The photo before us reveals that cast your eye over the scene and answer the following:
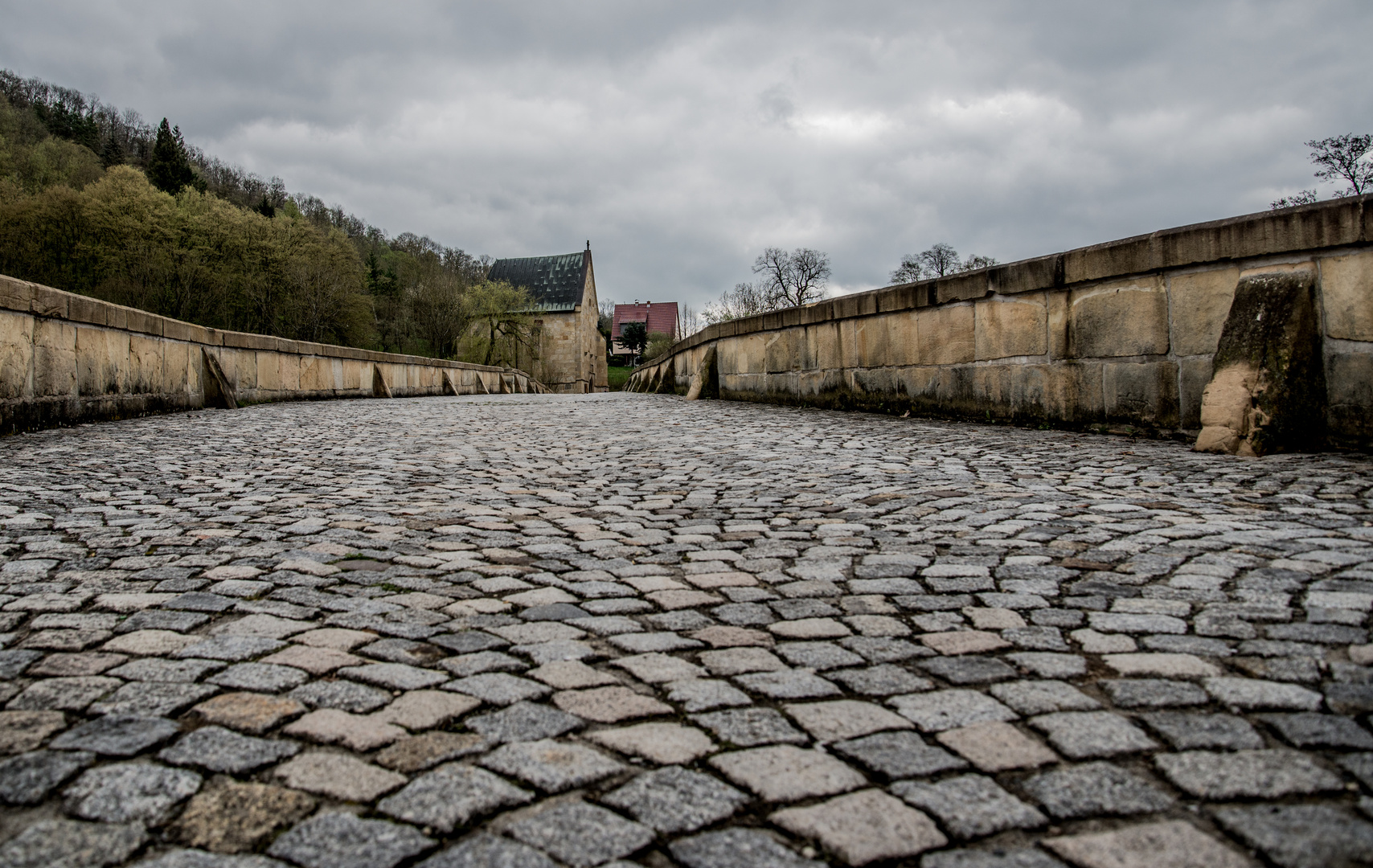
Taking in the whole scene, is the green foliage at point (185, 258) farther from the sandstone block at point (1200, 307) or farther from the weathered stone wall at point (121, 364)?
the sandstone block at point (1200, 307)

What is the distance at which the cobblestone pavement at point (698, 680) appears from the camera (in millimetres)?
1251

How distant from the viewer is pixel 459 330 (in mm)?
54062

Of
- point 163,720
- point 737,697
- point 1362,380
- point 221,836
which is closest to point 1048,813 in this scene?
point 737,697

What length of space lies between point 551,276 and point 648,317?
112ft

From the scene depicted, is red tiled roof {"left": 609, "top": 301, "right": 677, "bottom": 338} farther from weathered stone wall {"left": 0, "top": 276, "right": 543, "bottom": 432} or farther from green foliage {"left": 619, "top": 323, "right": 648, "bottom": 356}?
weathered stone wall {"left": 0, "top": 276, "right": 543, "bottom": 432}

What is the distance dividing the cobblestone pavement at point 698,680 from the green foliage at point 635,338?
8022 centimetres

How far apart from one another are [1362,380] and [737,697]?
15.6 ft

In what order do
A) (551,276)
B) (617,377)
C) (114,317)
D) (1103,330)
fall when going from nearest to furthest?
(1103,330)
(114,317)
(551,276)
(617,377)

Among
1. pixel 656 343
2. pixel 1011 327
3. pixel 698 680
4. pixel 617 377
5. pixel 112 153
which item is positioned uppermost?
pixel 112 153

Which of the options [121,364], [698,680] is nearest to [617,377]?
[121,364]

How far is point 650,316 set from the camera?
10031 cm

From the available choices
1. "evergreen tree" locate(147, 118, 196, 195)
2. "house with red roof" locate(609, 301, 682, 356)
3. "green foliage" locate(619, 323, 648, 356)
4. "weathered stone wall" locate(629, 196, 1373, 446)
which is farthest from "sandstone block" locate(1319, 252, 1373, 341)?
"house with red roof" locate(609, 301, 682, 356)

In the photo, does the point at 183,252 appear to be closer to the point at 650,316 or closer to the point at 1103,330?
the point at 1103,330

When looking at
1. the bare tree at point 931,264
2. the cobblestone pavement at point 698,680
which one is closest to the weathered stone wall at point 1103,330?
the cobblestone pavement at point 698,680
